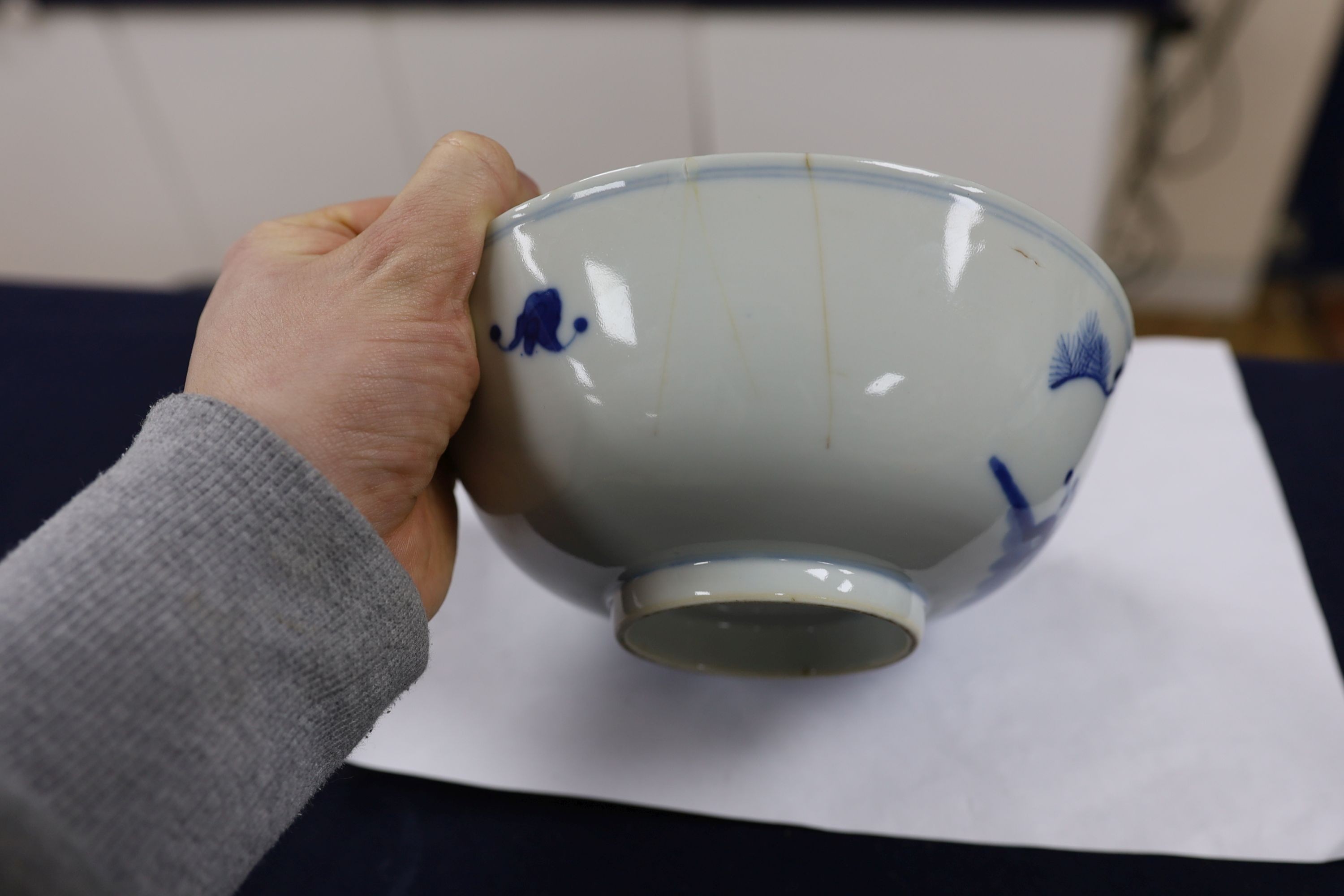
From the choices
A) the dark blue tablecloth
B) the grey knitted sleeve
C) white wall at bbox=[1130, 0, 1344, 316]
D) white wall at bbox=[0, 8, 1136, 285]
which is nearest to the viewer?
the grey knitted sleeve

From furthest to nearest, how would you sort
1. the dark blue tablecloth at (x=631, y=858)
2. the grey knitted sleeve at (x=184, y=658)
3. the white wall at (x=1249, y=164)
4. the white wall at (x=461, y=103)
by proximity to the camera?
the white wall at (x=1249, y=164) < the white wall at (x=461, y=103) < the dark blue tablecloth at (x=631, y=858) < the grey knitted sleeve at (x=184, y=658)

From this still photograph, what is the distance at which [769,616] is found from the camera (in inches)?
15.4

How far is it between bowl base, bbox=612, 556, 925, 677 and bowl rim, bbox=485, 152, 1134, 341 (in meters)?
0.12

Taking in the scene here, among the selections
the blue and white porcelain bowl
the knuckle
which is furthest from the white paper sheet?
the knuckle

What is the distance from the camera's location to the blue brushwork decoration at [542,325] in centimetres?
27

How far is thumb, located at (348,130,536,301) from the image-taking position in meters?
0.29

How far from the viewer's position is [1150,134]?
144 centimetres

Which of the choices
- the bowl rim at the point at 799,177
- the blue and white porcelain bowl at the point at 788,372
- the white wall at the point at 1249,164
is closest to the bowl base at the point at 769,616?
the blue and white porcelain bowl at the point at 788,372

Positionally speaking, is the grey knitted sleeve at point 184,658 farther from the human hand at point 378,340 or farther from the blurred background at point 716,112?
the blurred background at point 716,112

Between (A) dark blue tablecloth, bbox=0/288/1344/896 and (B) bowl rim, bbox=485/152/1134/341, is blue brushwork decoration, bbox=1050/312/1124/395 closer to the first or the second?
(B) bowl rim, bbox=485/152/1134/341

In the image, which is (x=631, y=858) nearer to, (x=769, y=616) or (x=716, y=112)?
(x=769, y=616)

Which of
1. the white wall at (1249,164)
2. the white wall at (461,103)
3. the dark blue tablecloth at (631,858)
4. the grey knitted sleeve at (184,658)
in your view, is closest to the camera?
the grey knitted sleeve at (184,658)

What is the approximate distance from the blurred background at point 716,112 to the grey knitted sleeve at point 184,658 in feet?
2.61

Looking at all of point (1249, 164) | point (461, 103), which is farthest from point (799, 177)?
point (1249, 164)
